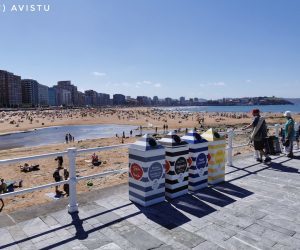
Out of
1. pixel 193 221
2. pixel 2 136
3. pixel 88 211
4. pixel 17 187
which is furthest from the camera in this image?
pixel 2 136

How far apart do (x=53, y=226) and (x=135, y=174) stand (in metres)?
1.80

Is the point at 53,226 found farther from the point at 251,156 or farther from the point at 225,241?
the point at 251,156

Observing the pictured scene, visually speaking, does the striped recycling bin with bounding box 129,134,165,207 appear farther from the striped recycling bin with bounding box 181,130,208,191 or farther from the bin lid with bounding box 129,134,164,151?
the striped recycling bin with bounding box 181,130,208,191

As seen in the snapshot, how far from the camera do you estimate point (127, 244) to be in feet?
14.8

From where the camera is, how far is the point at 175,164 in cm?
639

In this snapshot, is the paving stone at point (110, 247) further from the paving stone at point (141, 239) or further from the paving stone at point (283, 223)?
the paving stone at point (283, 223)

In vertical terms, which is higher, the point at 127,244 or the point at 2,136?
the point at 127,244

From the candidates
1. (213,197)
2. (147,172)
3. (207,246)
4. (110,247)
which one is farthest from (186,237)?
(213,197)

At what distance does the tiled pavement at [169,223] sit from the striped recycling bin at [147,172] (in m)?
0.20

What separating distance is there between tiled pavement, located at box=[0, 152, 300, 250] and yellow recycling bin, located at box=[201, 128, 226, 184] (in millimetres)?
484

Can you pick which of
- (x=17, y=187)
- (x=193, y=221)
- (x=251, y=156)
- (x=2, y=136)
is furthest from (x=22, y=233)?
(x=2, y=136)

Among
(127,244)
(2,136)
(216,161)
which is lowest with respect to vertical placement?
(2,136)

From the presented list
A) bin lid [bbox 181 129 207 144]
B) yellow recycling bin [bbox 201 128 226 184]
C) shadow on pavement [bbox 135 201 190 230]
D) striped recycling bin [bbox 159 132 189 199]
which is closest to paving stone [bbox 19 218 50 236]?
shadow on pavement [bbox 135 201 190 230]

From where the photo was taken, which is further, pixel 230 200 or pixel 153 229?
pixel 230 200
